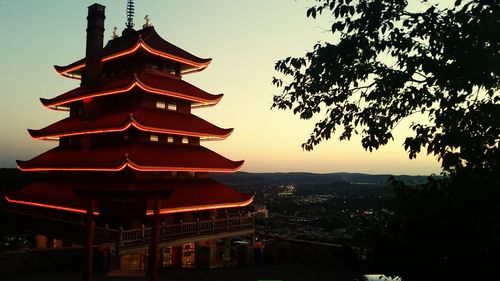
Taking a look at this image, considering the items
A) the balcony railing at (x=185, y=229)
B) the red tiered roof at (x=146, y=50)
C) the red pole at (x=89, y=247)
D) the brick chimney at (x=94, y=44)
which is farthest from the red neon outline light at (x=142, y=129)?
the red pole at (x=89, y=247)

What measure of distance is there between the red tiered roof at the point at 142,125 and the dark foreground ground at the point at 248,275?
10.0 meters

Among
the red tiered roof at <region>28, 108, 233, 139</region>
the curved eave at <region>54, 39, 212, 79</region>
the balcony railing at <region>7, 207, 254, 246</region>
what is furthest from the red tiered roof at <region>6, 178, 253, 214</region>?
the curved eave at <region>54, 39, 212, 79</region>

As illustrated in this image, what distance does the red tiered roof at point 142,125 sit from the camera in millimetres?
27155

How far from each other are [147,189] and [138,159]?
2.38m

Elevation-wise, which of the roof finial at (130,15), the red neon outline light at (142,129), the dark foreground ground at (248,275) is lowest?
the dark foreground ground at (248,275)

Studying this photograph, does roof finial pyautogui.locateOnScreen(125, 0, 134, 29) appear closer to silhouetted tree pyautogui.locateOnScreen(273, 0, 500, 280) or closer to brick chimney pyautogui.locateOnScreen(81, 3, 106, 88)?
brick chimney pyautogui.locateOnScreen(81, 3, 106, 88)

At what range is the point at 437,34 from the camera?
28.0 feet

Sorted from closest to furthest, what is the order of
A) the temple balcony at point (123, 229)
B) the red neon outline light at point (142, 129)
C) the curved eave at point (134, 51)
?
the temple balcony at point (123, 229) → the red neon outline light at point (142, 129) → the curved eave at point (134, 51)

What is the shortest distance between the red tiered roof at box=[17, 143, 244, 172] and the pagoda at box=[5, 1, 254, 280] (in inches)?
3.5

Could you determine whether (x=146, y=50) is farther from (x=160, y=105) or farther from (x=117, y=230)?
(x=117, y=230)

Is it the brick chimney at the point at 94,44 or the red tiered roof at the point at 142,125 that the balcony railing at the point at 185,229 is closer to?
the red tiered roof at the point at 142,125

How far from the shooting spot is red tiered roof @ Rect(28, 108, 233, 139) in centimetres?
2715

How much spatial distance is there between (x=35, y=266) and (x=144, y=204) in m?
6.17

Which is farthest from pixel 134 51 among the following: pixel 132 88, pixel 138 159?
pixel 138 159
